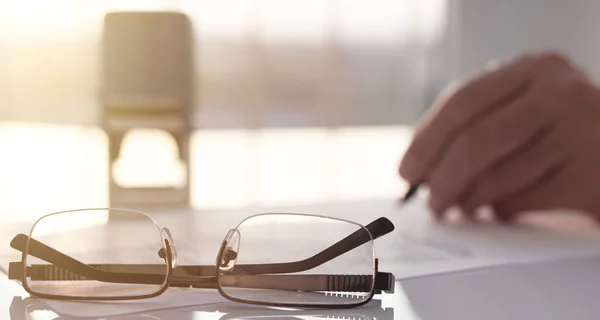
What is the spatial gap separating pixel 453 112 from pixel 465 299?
290mm

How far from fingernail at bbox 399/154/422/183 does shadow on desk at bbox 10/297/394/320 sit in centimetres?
30

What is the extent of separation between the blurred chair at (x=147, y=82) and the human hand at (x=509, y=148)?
344mm

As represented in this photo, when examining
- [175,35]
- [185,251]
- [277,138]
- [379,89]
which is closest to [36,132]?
[277,138]

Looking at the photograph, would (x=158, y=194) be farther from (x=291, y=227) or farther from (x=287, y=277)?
(x=287, y=277)

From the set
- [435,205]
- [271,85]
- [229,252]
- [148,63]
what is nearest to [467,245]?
[435,205]

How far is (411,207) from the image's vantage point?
717 mm

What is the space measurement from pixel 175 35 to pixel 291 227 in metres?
0.70

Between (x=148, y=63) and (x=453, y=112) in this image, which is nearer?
(x=453, y=112)

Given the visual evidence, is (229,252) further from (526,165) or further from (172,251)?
(526,165)

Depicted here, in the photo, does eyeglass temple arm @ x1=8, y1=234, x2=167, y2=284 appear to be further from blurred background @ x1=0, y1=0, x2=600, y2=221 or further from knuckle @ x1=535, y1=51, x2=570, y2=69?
blurred background @ x1=0, y1=0, x2=600, y2=221

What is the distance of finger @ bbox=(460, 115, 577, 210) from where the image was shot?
627 millimetres

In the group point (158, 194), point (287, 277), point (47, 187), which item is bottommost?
point (47, 187)

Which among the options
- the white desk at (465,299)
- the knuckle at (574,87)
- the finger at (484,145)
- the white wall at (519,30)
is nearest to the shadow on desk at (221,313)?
the white desk at (465,299)

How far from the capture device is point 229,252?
1.22ft
